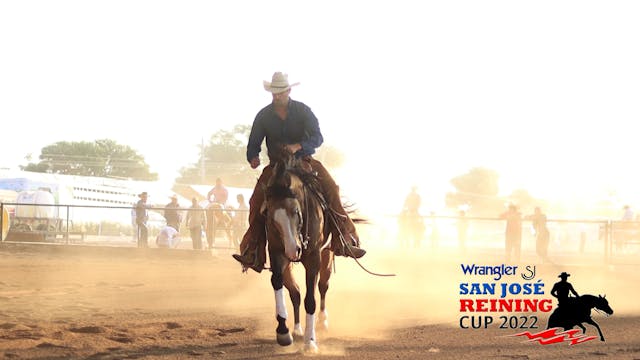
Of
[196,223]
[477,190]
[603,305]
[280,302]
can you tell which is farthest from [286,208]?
[477,190]

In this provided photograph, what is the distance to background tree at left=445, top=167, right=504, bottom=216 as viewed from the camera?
10325cm

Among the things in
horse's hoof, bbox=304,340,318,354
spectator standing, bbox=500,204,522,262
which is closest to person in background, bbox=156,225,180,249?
spectator standing, bbox=500,204,522,262

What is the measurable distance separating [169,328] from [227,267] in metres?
11.5

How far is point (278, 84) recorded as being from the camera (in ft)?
32.0

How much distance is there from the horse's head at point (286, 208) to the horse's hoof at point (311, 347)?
962 millimetres

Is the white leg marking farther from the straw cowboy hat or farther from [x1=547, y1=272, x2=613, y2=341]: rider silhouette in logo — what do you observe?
[x1=547, y1=272, x2=613, y2=341]: rider silhouette in logo

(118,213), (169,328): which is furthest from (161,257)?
(118,213)

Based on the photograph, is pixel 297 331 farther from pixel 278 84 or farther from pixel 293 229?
pixel 278 84

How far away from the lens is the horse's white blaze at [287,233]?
8.66 m

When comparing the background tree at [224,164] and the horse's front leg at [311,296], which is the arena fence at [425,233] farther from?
the background tree at [224,164]

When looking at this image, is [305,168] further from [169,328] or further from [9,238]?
[9,238]

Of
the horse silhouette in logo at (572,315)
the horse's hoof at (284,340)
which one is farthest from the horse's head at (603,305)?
the horse's hoof at (284,340)

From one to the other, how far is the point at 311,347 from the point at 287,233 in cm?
133

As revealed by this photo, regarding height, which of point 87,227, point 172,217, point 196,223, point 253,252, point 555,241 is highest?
point 253,252
